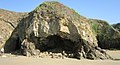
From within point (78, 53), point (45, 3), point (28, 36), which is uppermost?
point (45, 3)

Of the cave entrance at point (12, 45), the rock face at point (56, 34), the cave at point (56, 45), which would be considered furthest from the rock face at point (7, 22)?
the rock face at point (56, 34)

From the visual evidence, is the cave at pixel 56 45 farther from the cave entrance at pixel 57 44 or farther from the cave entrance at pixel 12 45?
the cave entrance at pixel 12 45

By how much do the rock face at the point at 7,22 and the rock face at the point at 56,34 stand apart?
1007 centimetres

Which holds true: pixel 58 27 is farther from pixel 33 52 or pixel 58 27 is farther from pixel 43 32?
pixel 33 52

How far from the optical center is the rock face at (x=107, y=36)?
33875 millimetres

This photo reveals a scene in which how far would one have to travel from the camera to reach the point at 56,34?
74.7 feet

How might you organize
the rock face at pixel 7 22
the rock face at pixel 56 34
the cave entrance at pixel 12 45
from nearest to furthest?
the rock face at pixel 56 34
the cave entrance at pixel 12 45
the rock face at pixel 7 22

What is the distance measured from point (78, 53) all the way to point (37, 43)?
14.1 feet

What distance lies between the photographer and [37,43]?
23219 mm

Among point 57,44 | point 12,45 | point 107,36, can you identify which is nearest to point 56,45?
point 57,44

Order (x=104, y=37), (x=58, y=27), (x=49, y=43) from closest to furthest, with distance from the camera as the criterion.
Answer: (x=58, y=27) → (x=49, y=43) → (x=104, y=37)

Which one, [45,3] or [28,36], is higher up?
[45,3]

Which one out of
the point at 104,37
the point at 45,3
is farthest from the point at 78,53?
the point at 104,37

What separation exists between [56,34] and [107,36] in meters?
13.2
